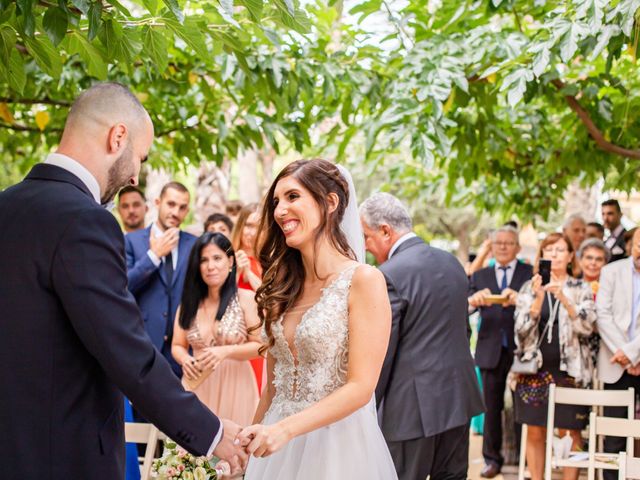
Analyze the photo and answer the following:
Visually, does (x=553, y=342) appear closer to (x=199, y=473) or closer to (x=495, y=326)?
(x=495, y=326)

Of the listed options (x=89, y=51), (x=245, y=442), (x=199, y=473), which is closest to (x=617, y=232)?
(x=89, y=51)

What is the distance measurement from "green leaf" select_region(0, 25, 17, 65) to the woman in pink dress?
93.5 inches

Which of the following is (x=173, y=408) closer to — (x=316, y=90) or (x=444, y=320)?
(x=444, y=320)

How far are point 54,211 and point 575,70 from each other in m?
5.30

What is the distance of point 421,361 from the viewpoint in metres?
4.74

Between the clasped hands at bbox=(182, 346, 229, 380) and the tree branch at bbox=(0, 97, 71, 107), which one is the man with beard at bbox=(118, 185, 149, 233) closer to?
the tree branch at bbox=(0, 97, 71, 107)

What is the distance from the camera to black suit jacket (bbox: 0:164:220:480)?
7.77ft

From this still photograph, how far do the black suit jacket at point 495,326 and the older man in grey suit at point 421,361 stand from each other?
9.85 feet

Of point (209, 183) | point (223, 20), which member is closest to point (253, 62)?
point (223, 20)

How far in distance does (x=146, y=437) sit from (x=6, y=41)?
215 centimetres

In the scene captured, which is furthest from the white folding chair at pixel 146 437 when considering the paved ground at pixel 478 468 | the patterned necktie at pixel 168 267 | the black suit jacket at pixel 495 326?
the paved ground at pixel 478 468

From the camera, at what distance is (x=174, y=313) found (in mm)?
5914

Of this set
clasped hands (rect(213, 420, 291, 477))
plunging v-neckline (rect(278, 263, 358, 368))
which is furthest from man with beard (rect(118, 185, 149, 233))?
clasped hands (rect(213, 420, 291, 477))

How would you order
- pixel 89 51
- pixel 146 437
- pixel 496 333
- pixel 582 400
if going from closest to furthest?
pixel 89 51
pixel 146 437
pixel 582 400
pixel 496 333
